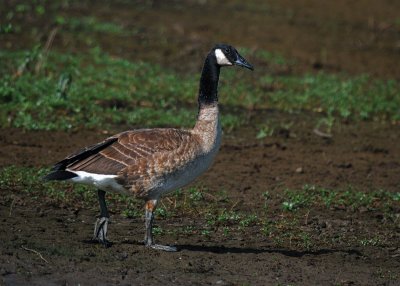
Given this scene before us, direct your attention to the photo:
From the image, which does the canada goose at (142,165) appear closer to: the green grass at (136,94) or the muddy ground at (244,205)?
the muddy ground at (244,205)

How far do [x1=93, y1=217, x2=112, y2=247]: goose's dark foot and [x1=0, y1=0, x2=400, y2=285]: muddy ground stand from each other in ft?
0.27

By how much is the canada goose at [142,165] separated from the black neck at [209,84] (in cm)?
47

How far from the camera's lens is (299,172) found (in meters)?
11.6

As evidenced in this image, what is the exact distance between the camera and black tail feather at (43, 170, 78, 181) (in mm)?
7859

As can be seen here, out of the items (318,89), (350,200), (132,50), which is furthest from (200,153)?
(132,50)

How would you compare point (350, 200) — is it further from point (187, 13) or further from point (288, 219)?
point (187, 13)

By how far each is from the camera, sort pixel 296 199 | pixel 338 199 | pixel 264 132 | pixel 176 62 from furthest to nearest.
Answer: pixel 176 62, pixel 264 132, pixel 338 199, pixel 296 199

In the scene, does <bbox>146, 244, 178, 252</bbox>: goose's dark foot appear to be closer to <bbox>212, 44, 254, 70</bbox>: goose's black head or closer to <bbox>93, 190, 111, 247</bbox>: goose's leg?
<bbox>93, 190, 111, 247</bbox>: goose's leg

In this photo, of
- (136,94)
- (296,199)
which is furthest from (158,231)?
(136,94)

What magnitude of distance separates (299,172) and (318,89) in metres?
4.28

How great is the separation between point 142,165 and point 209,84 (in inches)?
47.3

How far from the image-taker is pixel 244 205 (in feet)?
33.3

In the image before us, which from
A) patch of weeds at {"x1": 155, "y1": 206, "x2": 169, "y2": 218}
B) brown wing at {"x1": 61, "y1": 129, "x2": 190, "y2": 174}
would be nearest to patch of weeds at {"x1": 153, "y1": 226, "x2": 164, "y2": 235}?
patch of weeds at {"x1": 155, "y1": 206, "x2": 169, "y2": 218}

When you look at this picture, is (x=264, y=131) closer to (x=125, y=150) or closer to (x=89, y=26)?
(x=125, y=150)
